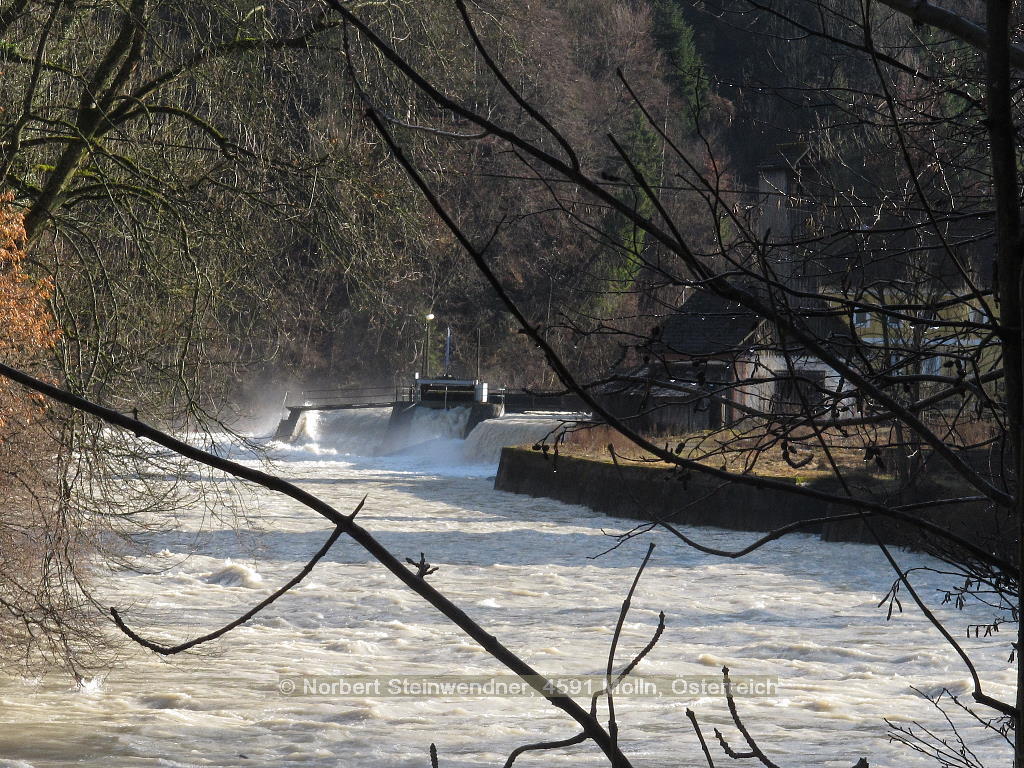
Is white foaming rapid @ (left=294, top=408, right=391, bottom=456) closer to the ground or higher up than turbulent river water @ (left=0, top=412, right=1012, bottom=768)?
higher up

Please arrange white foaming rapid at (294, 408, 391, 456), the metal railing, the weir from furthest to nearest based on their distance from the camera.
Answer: the metal railing < white foaming rapid at (294, 408, 391, 456) < the weir

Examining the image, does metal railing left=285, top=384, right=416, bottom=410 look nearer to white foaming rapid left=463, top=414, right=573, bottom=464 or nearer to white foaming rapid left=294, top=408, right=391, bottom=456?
white foaming rapid left=294, top=408, right=391, bottom=456

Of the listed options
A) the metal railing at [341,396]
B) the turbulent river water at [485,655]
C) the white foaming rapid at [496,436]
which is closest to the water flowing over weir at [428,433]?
the white foaming rapid at [496,436]

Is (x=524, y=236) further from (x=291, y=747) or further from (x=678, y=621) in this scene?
(x=291, y=747)

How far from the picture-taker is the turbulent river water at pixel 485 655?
848 centimetres

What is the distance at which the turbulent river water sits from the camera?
8.48 metres

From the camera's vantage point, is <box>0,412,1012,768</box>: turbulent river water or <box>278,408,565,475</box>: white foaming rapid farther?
<box>278,408,565,475</box>: white foaming rapid

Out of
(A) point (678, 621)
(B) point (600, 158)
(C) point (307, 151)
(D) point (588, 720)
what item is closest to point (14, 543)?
(C) point (307, 151)

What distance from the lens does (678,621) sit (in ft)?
42.7

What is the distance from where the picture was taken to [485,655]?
1209cm

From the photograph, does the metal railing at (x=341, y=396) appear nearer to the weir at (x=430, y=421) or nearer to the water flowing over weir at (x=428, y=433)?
the weir at (x=430, y=421)

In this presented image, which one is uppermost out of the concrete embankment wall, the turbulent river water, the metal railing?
the metal railing

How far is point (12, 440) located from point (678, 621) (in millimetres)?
A: 7292

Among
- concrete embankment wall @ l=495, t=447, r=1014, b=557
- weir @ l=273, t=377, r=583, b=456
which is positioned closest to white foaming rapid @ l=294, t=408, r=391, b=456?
weir @ l=273, t=377, r=583, b=456
